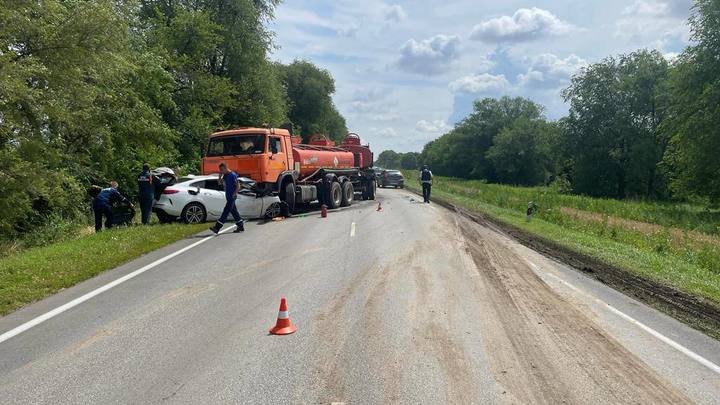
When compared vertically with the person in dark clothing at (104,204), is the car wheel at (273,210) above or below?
below

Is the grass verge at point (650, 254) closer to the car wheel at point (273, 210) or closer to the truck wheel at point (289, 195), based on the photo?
the truck wheel at point (289, 195)

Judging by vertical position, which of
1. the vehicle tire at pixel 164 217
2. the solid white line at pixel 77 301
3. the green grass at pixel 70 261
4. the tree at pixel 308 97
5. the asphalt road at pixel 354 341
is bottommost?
the asphalt road at pixel 354 341

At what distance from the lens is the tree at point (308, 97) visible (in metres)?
61.5

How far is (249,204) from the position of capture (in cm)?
1794

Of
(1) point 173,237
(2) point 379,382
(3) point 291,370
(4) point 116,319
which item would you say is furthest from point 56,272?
(2) point 379,382

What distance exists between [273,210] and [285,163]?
1.81m

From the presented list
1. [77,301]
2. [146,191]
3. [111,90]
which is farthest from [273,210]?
[77,301]

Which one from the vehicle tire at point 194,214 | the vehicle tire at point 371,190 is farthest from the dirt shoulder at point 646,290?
the vehicle tire at point 371,190

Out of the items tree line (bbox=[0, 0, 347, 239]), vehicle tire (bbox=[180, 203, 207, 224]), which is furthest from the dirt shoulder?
Answer: tree line (bbox=[0, 0, 347, 239])

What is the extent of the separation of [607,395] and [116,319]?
529 centimetres

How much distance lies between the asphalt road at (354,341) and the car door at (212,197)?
643 cm

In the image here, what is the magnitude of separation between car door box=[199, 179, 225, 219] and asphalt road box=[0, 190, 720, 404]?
6432mm

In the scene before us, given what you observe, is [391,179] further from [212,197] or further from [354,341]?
[354,341]

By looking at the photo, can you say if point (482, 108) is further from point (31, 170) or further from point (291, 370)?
point (291, 370)
